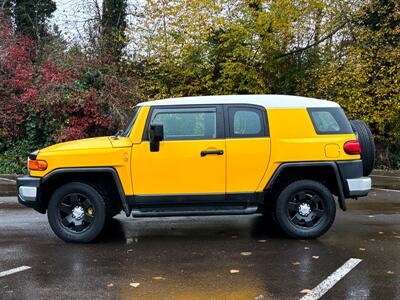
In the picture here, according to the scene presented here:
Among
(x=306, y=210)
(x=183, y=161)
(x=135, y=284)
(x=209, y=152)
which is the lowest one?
(x=135, y=284)

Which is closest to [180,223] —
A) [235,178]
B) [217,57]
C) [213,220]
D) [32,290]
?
[213,220]

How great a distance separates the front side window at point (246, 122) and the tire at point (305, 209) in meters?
0.90

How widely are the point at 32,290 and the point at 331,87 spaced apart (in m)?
15.6

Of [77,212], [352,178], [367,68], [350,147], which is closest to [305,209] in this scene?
[352,178]

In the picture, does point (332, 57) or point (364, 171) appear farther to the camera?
point (332, 57)

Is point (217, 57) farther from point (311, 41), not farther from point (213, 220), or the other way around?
point (213, 220)

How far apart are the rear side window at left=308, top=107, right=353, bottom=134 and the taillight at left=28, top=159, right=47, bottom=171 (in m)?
3.66

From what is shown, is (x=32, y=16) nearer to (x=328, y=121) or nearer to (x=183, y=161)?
(x=183, y=161)

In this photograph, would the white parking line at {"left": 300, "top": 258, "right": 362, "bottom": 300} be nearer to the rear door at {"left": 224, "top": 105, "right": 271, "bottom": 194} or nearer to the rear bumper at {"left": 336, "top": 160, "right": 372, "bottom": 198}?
the rear bumper at {"left": 336, "top": 160, "right": 372, "bottom": 198}

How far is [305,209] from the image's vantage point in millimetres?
6586

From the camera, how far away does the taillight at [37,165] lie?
248 inches

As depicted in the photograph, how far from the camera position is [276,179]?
641 cm

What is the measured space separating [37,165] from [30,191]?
1.19 ft

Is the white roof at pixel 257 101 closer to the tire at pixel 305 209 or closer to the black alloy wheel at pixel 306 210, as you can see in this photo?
the tire at pixel 305 209
